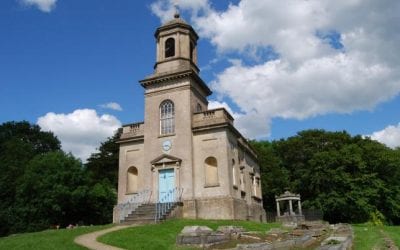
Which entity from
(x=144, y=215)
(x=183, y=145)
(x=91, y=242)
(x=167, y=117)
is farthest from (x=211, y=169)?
(x=91, y=242)

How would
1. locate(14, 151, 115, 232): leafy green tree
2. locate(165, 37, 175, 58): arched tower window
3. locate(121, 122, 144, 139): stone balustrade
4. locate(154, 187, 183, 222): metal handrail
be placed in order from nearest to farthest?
1. locate(154, 187, 183, 222): metal handrail
2. locate(121, 122, 144, 139): stone balustrade
3. locate(165, 37, 175, 58): arched tower window
4. locate(14, 151, 115, 232): leafy green tree

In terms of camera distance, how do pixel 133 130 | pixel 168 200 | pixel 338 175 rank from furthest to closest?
1. pixel 338 175
2. pixel 133 130
3. pixel 168 200

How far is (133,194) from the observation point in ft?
94.8

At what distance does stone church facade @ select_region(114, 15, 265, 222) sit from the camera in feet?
88.0

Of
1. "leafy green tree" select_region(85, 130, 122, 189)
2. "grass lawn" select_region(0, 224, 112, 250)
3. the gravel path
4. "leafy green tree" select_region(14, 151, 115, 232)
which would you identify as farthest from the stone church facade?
"leafy green tree" select_region(85, 130, 122, 189)

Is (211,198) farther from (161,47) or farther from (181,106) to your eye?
(161,47)

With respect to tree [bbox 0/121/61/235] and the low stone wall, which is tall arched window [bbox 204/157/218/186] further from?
tree [bbox 0/121/61/235]

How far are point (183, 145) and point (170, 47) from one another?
327 inches

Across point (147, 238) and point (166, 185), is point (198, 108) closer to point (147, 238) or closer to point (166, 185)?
point (166, 185)

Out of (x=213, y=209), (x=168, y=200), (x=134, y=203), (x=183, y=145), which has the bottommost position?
(x=213, y=209)

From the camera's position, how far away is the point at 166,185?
27.8 meters

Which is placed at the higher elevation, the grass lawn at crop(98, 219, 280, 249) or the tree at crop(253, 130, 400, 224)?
the tree at crop(253, 130, 400, 224)

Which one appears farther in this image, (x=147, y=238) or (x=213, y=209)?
(x=213, y=209)

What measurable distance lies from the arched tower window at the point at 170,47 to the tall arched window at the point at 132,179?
9.10m
